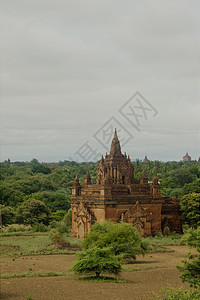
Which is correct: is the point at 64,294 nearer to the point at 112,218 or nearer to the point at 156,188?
the point at 112,218

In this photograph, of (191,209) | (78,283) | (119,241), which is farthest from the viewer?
(191,209)

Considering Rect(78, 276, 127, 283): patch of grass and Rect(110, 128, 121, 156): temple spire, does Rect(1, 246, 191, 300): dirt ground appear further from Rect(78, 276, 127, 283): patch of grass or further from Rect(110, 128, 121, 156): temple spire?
Rect(110, 128, 121, 156): temple spire

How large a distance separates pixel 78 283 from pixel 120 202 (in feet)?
64.3

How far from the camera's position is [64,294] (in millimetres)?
20438

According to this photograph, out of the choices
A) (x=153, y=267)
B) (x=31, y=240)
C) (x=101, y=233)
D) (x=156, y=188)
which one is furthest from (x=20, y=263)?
(x=156, y=188)

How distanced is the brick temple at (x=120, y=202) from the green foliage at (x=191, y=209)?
1125 mm

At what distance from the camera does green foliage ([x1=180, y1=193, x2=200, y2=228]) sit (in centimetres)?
4422

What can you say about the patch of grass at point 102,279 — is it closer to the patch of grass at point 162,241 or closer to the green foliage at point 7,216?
the patch of grass at point 162,241

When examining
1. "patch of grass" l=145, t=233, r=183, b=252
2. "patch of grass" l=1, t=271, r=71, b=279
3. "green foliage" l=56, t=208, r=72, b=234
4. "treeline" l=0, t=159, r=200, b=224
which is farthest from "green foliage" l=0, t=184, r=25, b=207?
"patch of grass" l=1, t=271, r=71, b=279

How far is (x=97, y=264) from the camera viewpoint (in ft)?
76.0

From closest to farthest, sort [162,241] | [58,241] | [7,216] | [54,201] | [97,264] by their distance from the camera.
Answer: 1. [97,264]
2. [58,241]
3. [162,241]
4. [7,216]
5. [54,201]

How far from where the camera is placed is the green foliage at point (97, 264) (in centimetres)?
2322

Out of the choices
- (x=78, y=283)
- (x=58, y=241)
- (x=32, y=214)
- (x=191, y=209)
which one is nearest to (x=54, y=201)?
(x=32, y=214)

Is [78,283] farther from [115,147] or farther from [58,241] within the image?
[115,147]
